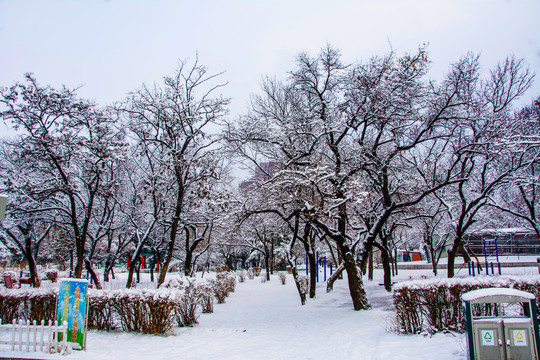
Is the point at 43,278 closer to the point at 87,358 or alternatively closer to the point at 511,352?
the point at 87,358

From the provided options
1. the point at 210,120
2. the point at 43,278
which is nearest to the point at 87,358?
the point at 210,120

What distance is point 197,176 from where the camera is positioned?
1619 cm

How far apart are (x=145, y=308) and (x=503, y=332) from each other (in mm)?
7420

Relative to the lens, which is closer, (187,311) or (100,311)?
(100,311)

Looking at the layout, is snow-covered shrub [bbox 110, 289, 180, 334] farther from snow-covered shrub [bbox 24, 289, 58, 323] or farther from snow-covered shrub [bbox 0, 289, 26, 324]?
snow-covered shrub [bbox 0, 289, 26, 324]

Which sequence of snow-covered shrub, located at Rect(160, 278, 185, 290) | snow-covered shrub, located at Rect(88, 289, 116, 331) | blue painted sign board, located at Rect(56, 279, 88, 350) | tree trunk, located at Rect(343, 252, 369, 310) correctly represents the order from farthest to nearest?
tree trunk, located at Rect(343, 252, 369, 310)
snow-covered shrub, located at Rect(160, 278, 185, 290)
snow-covered shrub, located at Rect(88, 289, 116, 331)
blue painted sign board, located at Rect(56, 279, 88, 350)

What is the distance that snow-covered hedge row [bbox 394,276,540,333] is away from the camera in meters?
8.10

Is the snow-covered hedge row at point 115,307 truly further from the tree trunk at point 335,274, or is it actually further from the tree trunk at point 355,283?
the tree trunk at point 335,274

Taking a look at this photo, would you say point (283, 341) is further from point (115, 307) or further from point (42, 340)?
point (42, 340)

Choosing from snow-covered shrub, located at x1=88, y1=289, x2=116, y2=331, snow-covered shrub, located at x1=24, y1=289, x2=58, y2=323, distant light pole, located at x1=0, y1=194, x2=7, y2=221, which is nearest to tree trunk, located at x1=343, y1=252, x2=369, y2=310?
snow-covered shrub, located at x1=88, y1=289, x2=116, y2=331

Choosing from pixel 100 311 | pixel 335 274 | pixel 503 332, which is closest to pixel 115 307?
pixel 100 311

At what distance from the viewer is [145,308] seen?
916cm

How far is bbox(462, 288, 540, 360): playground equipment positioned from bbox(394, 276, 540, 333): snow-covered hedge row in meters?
2.64

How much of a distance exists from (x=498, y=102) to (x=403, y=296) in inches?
452
